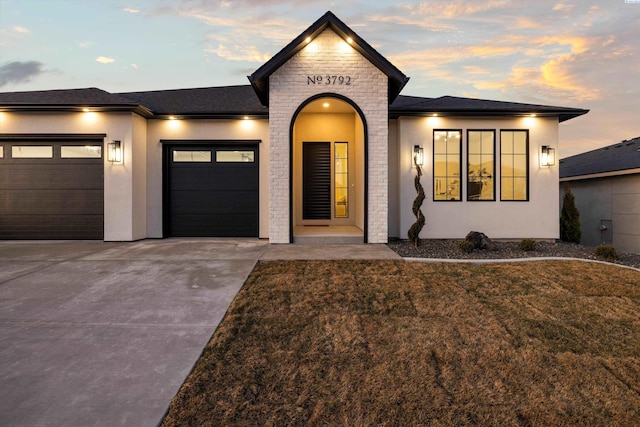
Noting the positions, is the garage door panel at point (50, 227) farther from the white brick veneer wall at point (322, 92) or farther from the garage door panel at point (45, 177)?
the white brick veneer wall at point (322, 92)

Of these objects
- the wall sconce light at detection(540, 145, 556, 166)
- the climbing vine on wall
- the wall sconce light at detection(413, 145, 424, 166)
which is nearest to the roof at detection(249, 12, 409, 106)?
the wall sconce light at detection(413, 145, 424, 166)

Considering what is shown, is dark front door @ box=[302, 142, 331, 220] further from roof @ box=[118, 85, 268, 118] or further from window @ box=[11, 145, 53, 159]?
window @ box=[11, 145, 53, 159]

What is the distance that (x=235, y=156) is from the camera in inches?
365

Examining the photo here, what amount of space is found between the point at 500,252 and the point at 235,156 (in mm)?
7412

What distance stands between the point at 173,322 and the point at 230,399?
158cm

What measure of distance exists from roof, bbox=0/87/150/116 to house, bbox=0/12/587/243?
0.16 feet

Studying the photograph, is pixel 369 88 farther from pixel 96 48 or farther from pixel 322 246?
pixel 96 48

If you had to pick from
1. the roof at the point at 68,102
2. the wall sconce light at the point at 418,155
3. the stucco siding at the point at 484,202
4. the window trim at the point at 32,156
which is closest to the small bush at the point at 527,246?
the stucco siding at the point at 484,202

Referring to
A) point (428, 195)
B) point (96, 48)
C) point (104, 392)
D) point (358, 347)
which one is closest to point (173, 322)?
point (104, 392)

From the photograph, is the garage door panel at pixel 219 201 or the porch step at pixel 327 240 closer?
the porch step at pixel 327 240

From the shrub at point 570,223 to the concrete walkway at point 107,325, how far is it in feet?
20.4

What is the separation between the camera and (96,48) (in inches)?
440

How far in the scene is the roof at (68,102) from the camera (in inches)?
324

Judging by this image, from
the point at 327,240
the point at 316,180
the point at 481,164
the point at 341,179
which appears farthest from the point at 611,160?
the point at 327,240
